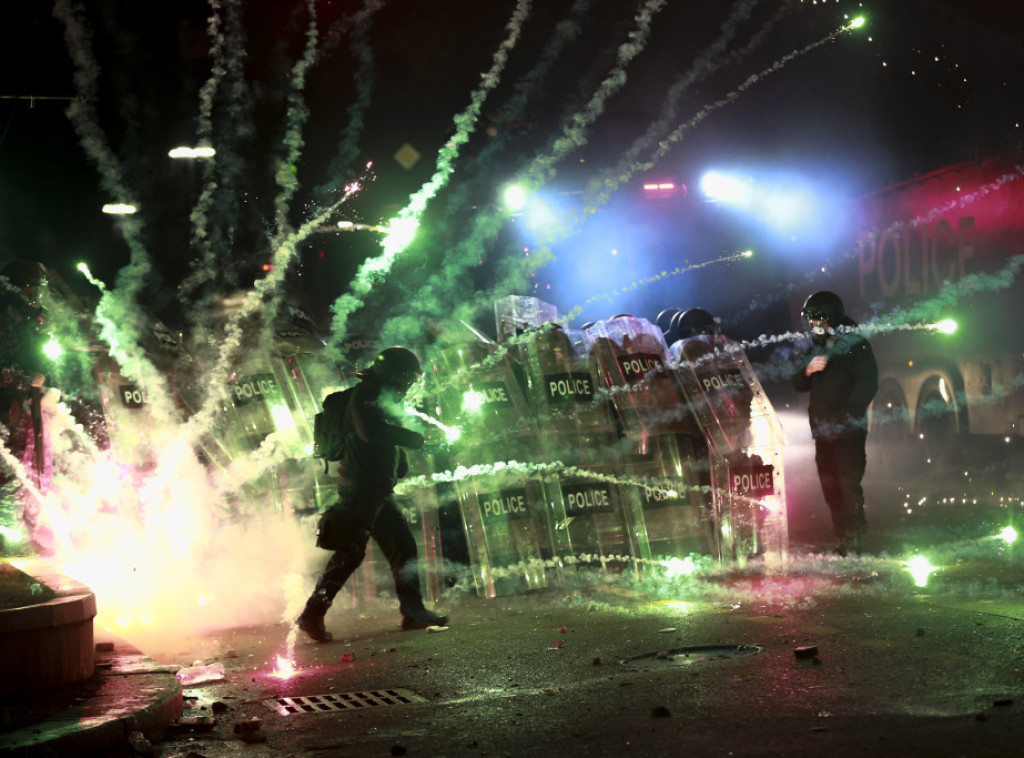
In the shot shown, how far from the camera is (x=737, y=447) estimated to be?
9195 millimetres

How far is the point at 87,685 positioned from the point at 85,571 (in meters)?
3.84

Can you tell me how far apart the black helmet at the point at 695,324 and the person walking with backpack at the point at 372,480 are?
3.01m

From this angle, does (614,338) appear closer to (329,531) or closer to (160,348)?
(329,531)

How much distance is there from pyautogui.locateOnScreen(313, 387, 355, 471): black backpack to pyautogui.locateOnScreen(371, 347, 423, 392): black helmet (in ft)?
0.79

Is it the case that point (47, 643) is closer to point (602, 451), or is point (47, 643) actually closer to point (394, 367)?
point (394, 367)

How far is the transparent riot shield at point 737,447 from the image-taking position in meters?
9.13

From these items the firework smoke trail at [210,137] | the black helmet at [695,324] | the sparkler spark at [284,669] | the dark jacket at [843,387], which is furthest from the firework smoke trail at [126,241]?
the dark jacket at [843,387]

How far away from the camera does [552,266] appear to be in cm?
2252

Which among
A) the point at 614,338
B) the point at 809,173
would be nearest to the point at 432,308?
the point at 614,338

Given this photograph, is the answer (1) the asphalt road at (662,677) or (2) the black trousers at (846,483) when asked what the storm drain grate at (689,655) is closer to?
(1) the asphalt road at (662,677)

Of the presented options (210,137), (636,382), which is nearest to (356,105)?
(210,137)

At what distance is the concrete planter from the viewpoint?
504 cm

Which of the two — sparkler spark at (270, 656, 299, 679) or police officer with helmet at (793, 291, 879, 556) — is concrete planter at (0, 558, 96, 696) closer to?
sparkler spark at (270, 656, 299, 679)

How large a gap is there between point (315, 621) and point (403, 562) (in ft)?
2.59
